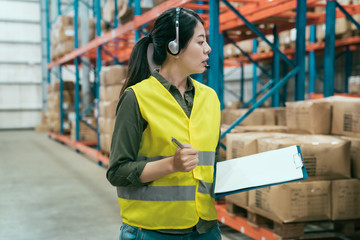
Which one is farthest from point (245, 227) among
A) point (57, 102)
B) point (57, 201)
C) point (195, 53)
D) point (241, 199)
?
point (57, 102)

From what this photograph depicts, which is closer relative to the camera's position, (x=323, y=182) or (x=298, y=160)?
(x=298, y=160)

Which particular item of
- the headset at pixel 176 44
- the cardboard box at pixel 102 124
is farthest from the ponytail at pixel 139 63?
the cardboard box at pixel 102 124

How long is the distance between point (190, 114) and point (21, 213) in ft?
15.5

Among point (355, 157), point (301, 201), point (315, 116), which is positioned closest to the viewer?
point (301, 201)

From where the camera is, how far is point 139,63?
1.56 metres

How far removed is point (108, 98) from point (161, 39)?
285 inches

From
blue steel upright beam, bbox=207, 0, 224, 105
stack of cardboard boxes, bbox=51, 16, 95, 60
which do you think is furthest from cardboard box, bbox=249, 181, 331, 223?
stack of cardboard boxes, bbox=51, 16, 95, 60

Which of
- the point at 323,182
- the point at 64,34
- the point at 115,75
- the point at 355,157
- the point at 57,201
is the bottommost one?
the point at 57,201

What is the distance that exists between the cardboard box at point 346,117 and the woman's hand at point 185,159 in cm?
276

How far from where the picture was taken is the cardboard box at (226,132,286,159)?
3990 millimetres

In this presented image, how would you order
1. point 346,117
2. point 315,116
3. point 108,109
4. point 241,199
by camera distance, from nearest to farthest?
1. point 346,117
2. point 315,116
3. point 241,199
4. point 108,109

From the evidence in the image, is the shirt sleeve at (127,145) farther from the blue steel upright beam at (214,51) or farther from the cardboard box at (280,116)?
the cardboard box at (280,116)

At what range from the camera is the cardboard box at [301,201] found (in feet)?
11.2

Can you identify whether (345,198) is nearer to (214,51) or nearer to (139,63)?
(214,51)
